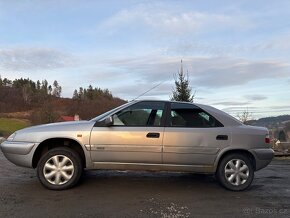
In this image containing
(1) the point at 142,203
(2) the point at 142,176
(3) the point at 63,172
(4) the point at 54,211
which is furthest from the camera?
(2) the point at 142,176

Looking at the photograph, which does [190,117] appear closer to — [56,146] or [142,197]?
[142,197]

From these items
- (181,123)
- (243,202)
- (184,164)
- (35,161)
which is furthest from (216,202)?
(35,161)

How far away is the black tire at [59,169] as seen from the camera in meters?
7.99

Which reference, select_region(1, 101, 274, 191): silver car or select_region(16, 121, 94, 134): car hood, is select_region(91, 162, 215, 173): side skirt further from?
select_region(16, 121, 94, 134): car hood

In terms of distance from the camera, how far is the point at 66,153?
805cm

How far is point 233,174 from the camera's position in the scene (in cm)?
833

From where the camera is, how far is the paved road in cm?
658

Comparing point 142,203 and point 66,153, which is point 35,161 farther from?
point 142,203

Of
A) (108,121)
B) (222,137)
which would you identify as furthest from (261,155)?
(108,121)

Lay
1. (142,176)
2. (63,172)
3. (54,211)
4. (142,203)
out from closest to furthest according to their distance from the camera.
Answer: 1. (54,211)
2. (142,203)
3. (63,172)
4. (142,176)

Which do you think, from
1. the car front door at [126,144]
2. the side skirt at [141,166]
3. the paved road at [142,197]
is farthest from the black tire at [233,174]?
the car front door at [126,144]

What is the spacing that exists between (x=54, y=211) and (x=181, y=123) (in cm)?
292

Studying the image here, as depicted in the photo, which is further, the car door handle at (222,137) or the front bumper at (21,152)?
the car door handle at (222,137)

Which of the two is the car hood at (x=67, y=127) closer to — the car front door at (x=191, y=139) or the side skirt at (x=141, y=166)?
the side skirt at (x=141, y=166)
